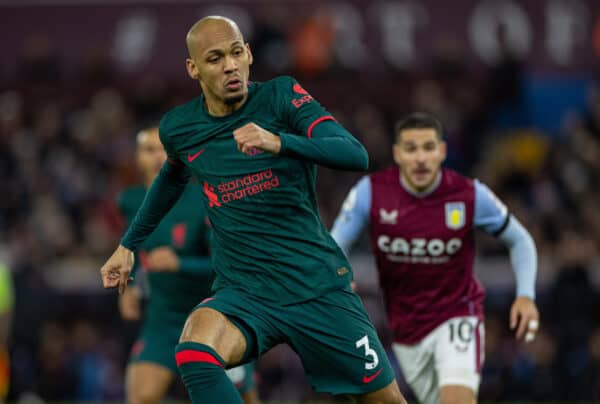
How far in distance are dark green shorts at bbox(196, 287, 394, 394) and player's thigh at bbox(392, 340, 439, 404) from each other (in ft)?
5.23

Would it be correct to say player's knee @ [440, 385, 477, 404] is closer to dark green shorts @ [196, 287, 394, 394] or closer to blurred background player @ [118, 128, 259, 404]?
dark green shorts @ [196, 287, 394, 394]

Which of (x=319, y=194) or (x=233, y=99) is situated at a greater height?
(x=233, y=99)

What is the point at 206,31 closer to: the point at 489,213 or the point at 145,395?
the point at 489,213

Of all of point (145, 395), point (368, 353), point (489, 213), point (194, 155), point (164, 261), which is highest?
point (194, 155)

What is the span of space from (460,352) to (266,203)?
6.71 ft

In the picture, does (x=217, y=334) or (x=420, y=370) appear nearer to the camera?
(x=217, y=334)

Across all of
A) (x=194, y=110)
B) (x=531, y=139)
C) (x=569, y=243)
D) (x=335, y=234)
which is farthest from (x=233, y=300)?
(x=531, y=139)

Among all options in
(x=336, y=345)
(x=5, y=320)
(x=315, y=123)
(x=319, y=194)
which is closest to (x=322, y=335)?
(x=336, y=345)


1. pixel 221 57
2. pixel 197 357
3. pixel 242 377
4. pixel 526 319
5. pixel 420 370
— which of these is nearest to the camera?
pixel 197 357

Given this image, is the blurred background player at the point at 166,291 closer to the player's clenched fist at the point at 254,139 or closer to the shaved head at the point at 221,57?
the shaved head at the point at 221,57

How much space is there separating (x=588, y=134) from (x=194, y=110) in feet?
30.7

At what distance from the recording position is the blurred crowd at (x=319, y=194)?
1208cm

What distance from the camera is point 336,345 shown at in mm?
5367

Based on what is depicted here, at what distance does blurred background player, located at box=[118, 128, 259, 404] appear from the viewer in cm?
757
